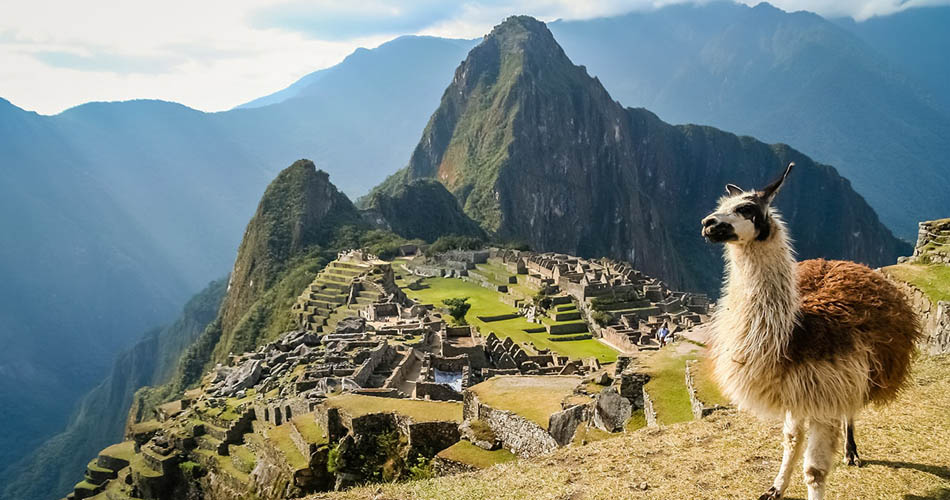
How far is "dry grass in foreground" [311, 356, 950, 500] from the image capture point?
4992mm

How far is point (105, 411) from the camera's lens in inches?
2862

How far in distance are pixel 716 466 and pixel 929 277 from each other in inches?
353

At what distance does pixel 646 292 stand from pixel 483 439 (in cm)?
3510

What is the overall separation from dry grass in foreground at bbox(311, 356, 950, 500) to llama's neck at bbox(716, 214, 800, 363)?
4.23ft

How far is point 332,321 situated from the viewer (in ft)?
128

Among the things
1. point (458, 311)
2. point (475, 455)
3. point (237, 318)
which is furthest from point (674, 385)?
point (237, 318)

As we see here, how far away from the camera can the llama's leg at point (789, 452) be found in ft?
15.2

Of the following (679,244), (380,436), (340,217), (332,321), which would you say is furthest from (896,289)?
(679,244)

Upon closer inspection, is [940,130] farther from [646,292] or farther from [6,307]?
[6,307]

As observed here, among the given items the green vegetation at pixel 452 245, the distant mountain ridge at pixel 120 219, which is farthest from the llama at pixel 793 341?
the distant mountain ridge at pixel 120 219

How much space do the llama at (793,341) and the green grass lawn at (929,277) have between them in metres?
6.91

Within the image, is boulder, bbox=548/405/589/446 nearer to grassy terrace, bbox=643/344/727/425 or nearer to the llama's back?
grassy terrace, bbox=643/344/727/425

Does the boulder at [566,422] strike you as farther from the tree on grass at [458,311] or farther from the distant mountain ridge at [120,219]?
the distant mountain ridge at [120,219]

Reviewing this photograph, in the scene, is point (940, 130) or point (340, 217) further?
point (940, 130)
